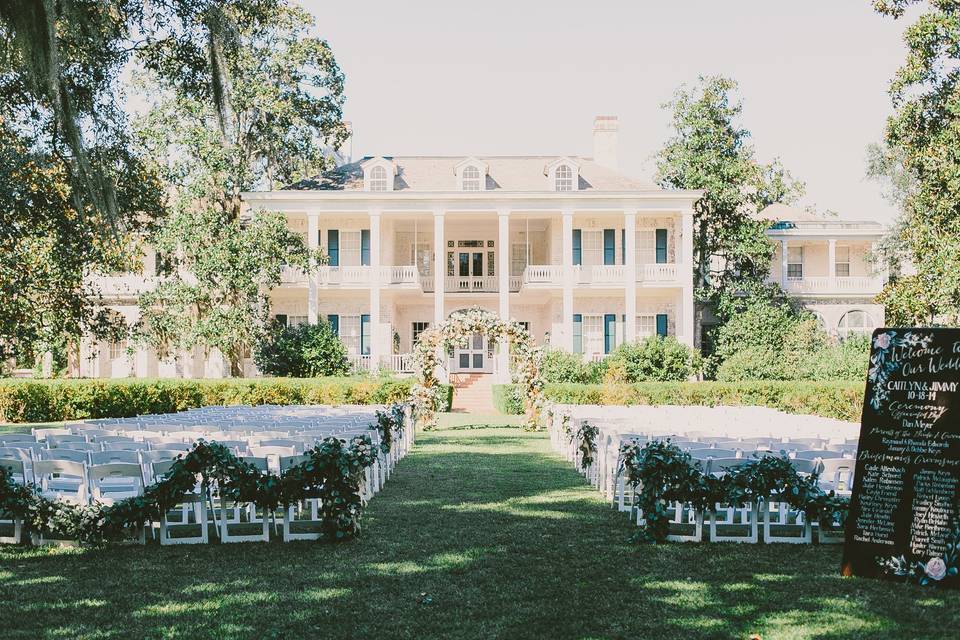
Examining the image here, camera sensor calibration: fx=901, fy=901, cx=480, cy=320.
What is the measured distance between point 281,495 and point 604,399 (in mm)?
18598

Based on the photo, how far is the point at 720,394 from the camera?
27.1m

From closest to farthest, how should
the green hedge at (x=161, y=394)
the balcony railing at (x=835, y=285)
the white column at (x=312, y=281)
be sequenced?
1. the green hedge at (x=161, y=394)
2. the white column at (x=312, y=281)
3. the balcony railing at (x=835, y=285)

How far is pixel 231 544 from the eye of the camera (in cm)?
814

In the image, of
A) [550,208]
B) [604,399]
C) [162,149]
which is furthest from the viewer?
[550,208]

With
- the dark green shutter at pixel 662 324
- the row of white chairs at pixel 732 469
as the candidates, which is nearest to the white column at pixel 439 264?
the dark green shutter at pixel 662 324

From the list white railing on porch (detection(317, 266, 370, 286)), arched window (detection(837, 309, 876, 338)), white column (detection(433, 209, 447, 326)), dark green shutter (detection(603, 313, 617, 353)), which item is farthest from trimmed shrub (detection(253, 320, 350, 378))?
arched window (detection(837, 309, 876, 338))

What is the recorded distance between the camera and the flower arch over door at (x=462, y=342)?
2270cm

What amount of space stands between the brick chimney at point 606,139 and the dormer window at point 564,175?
5757mm

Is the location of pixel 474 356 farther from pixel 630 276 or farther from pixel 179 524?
pixel 179 524

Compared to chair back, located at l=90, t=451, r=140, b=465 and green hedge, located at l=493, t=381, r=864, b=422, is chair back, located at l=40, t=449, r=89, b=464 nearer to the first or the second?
chair back, located at l=90, t=451, r=140, b=465

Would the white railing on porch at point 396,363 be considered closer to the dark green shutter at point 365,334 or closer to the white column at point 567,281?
the dark green shutter at point 365,334

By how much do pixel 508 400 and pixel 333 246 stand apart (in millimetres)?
11766

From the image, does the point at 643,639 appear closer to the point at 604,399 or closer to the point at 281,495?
the point at 281,495

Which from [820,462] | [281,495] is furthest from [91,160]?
[820,462]
